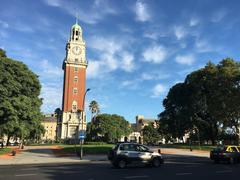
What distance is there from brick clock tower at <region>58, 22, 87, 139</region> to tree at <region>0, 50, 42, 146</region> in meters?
66.7

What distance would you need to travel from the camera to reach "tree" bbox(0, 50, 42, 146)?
41.0m

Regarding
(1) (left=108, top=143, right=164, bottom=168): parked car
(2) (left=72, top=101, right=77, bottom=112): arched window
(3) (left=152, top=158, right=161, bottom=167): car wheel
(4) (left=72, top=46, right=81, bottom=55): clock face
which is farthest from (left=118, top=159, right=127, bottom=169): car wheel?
(4) (left=72, top=46, right=81, bottom=55): clock face

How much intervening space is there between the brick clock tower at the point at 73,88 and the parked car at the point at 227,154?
86.2m

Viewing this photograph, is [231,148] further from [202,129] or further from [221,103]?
[202,129]

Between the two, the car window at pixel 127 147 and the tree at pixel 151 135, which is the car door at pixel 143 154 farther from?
the tree at pixel 151 135

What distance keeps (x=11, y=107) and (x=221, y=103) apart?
40.0 meters

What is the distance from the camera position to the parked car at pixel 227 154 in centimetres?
3091

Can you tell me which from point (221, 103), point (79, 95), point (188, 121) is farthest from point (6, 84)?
point (79, 95)

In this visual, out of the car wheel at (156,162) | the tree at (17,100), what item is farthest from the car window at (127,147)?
the tree at (17,100)

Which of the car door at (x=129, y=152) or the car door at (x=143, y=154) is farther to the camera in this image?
the car door at (x=143, y=154)

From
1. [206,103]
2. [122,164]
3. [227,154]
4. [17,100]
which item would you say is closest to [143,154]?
[122,164]

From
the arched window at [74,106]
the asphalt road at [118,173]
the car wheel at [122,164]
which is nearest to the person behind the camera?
the asphalt road at [118,173]

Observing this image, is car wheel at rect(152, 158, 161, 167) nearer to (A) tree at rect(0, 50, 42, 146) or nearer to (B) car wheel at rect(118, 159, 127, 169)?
(B) car wheel at rect(118, 159, 127, 169)

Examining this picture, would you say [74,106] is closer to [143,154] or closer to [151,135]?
[151,135]
